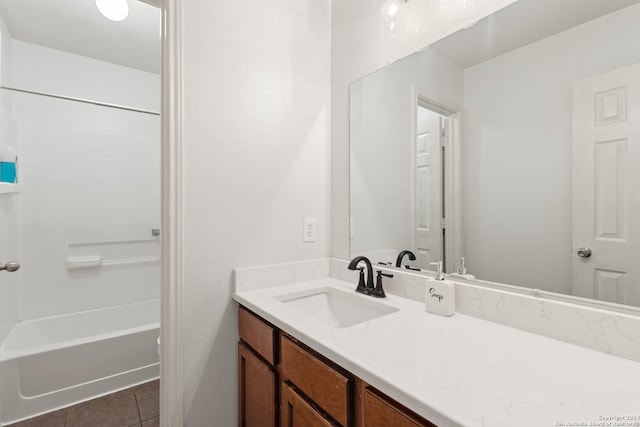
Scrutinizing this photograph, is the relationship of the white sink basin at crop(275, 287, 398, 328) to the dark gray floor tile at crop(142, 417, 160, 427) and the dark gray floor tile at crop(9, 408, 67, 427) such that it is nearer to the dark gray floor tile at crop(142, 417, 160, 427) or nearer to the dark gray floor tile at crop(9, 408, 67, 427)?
the dark gray floor tile at crop(142, 417, 160, 427)

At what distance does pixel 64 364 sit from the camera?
171 centimetres

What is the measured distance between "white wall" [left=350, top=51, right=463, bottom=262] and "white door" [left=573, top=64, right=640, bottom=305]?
1.26 ft

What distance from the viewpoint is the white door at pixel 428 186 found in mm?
1123

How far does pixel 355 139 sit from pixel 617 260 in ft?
3.41

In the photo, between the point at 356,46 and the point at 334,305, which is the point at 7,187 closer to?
the point at 334,305

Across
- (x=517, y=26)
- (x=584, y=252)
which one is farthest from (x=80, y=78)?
(x=584, y=252)

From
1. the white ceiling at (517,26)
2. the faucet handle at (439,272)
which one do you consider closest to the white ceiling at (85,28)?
the white ceiling at (517,26)

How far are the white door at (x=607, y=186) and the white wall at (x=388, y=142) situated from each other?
383 millimetres

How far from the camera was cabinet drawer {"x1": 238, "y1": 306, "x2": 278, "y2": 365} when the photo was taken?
0.99 metres

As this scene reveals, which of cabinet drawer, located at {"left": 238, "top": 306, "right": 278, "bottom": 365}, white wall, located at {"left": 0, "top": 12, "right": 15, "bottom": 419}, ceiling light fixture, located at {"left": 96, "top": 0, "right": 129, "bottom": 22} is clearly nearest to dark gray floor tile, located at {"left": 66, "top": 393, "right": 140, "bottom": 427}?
white wall, located at {"left": 0, "top": 12, "right": 15, "bottom": 419}

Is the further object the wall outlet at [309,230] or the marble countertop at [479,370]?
the wall outlet at [309,230]

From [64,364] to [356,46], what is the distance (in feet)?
7.97

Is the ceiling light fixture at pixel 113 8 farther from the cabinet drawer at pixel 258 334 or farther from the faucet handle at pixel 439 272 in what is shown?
the faucet handle at pixel 439 272

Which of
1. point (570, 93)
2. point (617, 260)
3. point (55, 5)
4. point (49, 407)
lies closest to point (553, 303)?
point (617, 260)
